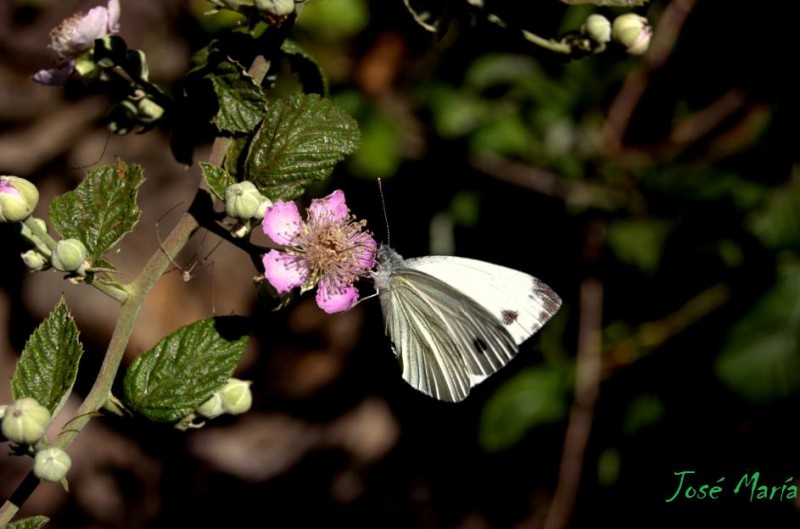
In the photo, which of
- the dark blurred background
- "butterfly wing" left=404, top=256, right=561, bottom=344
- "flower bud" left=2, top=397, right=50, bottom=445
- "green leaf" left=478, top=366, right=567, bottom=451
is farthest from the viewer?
"green leaf" left=478, top=366, right=567, bottom=451

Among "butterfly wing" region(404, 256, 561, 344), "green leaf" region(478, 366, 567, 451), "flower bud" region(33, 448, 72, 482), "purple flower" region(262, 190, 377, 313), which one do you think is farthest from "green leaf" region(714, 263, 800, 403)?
"flower bud" region(33, 448, 72, 482)

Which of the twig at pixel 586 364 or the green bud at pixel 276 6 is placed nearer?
the green bud at pixel 276 6

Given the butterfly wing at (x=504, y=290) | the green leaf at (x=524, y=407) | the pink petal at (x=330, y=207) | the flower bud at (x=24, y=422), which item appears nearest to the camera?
the flower bud at (x=24, y=422)

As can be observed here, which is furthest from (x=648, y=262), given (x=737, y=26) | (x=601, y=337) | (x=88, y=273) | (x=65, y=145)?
(x=65, y=145)

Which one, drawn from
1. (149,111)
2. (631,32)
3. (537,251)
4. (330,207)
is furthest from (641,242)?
(149,111)

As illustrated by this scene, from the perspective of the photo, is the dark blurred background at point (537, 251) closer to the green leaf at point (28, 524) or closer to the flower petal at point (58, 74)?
→ the flower petal at point (58, 74)

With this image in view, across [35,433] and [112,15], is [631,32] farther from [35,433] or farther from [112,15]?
[35,433]

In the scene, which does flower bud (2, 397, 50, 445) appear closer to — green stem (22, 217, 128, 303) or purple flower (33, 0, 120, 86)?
green stem (22, 217, 128, 303)

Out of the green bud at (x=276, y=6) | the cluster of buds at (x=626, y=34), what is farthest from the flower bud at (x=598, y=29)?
the green bud at (x=276, y=6)
